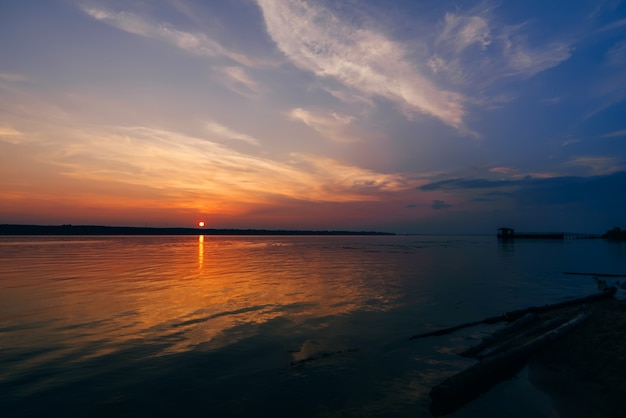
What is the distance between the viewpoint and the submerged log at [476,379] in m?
8.84

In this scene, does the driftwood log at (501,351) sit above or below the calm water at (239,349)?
above

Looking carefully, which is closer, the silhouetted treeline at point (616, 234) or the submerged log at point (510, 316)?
the submerged log at point (510, 316)

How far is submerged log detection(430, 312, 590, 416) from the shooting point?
29.0 feet

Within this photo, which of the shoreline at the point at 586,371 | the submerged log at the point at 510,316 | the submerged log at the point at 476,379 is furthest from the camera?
the submerged log at the point at 510,316

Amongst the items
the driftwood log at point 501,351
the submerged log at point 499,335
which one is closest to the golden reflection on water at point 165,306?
the submerged log at point 499,335

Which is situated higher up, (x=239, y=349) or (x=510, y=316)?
(x=510, y=316)

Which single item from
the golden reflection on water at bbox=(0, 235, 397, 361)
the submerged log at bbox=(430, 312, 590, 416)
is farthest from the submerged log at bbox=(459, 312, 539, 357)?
the golden reflection on water at bbox=(0, 235, 397, 361)

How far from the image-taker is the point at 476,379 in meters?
9.37

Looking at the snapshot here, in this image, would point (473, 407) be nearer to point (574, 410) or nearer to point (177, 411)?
point (574, 410)

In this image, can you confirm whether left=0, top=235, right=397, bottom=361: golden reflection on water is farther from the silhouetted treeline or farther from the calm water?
the silhouetted treeline

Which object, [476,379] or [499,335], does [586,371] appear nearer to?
[499,335]

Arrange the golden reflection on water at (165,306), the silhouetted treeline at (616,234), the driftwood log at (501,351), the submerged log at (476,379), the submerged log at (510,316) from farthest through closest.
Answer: the silhouetted treeline at (616,234), the submerged log at (510,316), the golden reflection on water at (165,306), the driftwood log at (501,351), the submerged log at (476,379)

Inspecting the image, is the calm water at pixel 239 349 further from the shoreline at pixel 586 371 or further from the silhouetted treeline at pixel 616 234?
the silhouetted treeline at pixel 616 234

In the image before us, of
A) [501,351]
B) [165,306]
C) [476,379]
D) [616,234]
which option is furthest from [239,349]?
[616,234]
